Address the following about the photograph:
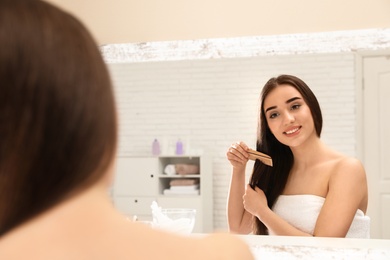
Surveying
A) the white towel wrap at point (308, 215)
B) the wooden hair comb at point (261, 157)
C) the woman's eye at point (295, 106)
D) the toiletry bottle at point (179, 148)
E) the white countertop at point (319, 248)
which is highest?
the woman's eye at point (295, 106)

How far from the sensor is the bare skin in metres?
0.29

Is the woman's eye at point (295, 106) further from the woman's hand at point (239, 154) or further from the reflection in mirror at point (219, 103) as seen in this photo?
the reflection in mirror at point (219, 103)

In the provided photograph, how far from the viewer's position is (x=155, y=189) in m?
4.36

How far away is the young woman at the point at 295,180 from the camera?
1573 millimetres

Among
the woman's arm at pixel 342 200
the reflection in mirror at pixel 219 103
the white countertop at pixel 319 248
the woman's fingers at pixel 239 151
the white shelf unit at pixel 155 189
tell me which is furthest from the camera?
the white shelf unit at pixel 155 189

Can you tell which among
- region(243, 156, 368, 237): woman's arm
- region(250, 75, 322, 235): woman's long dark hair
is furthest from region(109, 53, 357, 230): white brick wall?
region(243, 156, 368, 237): woman's arm

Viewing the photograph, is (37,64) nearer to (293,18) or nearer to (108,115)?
(108,115)

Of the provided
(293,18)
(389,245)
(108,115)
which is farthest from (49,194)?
(293,18)

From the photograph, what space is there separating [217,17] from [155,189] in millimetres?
2863

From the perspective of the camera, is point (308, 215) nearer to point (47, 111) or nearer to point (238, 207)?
point (238, 207)

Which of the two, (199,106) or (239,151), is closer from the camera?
(239,151)

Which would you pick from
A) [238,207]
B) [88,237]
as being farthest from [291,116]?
[88,237]

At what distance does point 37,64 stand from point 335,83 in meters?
4.04

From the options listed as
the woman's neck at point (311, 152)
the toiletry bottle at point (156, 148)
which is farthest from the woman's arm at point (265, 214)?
the toiletry bottle at point (156, 148)
